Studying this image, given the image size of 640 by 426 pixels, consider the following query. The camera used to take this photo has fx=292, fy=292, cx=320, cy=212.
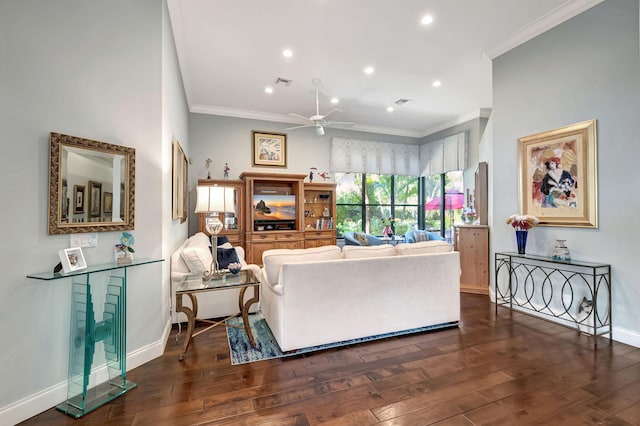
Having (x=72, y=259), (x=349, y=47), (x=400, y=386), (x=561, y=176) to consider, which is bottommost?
(x=400, y=386)

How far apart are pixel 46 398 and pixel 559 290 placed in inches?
190

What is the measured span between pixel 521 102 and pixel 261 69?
11.6 ft

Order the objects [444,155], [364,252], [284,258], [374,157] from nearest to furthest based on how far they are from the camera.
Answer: [284,258] < [364,252] < [444,155] < [374,157]

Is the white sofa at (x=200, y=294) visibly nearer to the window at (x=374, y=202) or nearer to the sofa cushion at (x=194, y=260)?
the sofa cushion at (x=194, y=260)

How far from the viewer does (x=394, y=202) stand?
7.45m

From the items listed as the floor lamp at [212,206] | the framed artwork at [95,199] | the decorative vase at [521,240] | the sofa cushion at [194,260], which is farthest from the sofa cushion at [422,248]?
the framed artwork at [95,199]

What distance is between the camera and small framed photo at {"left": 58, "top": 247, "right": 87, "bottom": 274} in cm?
194

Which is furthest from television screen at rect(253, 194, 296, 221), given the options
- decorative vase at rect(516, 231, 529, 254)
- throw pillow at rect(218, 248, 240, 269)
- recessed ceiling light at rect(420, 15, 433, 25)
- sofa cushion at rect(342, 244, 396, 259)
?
decorative vase at rect(516, 231, 529, 254)

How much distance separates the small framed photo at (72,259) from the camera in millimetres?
1942

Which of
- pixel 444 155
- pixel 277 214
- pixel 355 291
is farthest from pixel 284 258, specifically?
pixel 444 155

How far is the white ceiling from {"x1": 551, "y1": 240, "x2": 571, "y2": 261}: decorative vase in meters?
2.47

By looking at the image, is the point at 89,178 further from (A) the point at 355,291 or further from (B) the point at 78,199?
(A) the point at 355,291

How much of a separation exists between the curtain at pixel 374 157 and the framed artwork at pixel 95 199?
16.5ft

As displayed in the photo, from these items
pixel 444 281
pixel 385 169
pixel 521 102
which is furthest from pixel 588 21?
pixel 385 169
